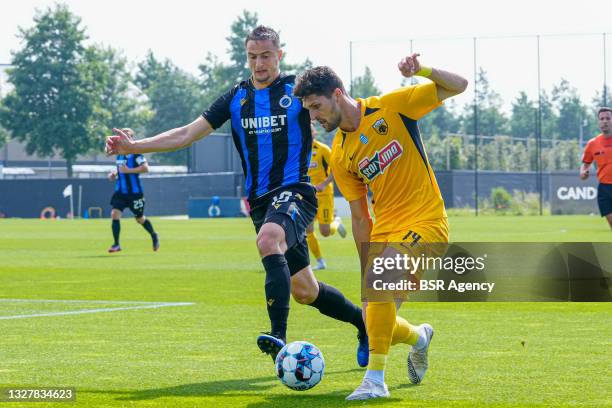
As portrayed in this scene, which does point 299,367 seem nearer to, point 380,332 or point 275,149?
point 380,332

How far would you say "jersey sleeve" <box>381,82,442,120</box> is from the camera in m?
6.76

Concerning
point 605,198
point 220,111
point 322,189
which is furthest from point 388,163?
point 605,198

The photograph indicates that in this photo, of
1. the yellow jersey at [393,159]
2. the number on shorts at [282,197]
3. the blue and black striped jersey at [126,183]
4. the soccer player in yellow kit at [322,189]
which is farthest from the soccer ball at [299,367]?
the blue and black striped jersey at [126,183]

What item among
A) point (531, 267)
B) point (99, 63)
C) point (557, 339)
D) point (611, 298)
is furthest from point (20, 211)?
point (557, 339)

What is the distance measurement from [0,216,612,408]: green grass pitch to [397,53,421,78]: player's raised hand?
6.01 feet

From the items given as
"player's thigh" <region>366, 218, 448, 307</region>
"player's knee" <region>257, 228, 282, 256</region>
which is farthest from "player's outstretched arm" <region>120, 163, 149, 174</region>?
"player's thigh" <region>366, 218, 448, 307</region>

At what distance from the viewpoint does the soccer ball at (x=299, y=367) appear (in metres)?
6.66

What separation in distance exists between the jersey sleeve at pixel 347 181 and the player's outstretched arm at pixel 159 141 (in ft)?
4.36

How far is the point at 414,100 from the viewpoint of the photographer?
269 inches

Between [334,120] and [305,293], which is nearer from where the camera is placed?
[334,120]

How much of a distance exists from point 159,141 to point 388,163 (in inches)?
79.8

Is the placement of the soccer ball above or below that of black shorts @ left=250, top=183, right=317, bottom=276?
below

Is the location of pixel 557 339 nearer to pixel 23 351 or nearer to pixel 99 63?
pixel 23 351

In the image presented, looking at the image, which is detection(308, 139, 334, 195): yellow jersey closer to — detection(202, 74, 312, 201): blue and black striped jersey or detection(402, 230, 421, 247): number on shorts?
detection(202, 74, 312, 201): blue and black striped jersey
